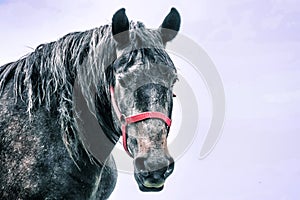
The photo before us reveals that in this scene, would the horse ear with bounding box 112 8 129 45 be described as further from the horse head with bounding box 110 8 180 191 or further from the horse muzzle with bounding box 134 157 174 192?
the horse muzzle with bounding box 134 157 174 192

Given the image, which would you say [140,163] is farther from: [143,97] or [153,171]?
[143,97]

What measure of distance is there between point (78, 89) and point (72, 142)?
527 mm

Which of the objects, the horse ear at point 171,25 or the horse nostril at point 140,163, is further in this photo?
the horse ear at point 171,25

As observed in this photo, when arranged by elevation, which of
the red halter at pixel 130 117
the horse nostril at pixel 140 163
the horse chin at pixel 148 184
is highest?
the red halter at pixel 130 117

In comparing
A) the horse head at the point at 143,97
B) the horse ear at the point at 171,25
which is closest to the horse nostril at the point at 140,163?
the horse head at the point at 143,97

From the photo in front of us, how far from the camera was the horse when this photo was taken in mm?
4105

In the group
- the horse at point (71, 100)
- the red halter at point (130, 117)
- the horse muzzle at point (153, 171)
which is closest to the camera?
the horse muzzle at point (153, 171)

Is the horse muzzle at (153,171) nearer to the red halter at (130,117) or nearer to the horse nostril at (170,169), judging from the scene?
the horse nostril at (170,169)

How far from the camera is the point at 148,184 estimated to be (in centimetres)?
371

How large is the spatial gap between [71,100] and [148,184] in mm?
1346

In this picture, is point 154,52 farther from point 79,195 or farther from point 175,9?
point 79,195

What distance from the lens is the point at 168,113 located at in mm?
3955

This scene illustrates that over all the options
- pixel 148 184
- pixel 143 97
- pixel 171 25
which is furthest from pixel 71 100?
pixel 148 184

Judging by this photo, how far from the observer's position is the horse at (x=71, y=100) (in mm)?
4105
